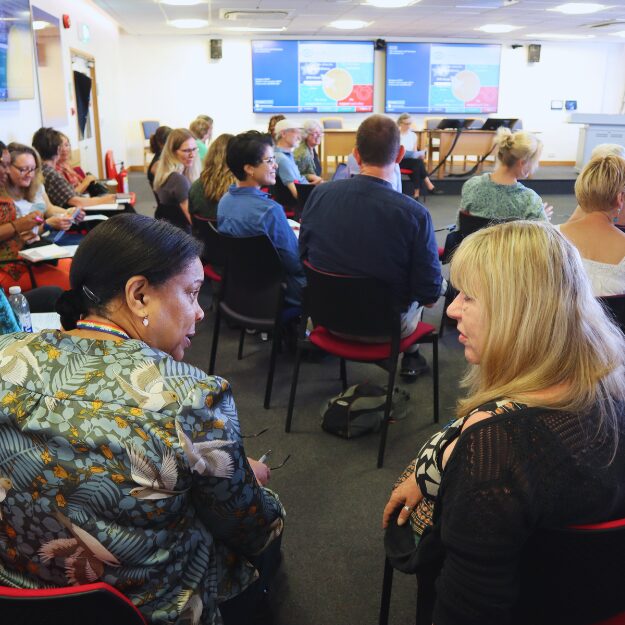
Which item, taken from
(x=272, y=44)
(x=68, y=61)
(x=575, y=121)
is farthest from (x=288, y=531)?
(x=272, y=44)

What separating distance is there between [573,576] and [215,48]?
40.0ft

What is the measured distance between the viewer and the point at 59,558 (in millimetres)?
968

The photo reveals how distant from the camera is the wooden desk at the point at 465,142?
10.4 m

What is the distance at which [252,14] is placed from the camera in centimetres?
912

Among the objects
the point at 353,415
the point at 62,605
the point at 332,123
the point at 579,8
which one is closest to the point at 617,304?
the point at 353,415

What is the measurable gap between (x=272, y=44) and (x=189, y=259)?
459 inches

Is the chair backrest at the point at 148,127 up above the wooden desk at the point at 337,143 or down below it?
above

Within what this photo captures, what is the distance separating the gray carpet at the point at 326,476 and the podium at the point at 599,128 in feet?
26.7

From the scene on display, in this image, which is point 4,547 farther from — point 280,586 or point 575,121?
point 575,121

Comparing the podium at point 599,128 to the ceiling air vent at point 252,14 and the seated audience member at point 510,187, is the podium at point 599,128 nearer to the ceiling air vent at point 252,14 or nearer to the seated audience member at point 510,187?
the ceiling air vent at point 252,14

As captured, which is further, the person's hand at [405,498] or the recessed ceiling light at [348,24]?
the recessed ceiling light at [348,24]

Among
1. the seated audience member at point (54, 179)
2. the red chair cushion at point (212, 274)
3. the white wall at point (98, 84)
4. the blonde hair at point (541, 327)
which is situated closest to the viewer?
the blonde hair at point (541, 327)

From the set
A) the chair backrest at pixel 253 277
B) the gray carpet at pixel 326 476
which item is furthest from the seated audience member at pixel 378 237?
the gray carpet at pixel 326 476

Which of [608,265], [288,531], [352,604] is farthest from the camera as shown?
[608,265]
